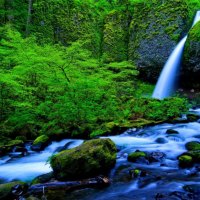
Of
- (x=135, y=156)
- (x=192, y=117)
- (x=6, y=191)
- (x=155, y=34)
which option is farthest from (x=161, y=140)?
(x=155, y=34)

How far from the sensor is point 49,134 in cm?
841

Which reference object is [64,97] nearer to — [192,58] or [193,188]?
[193,188]

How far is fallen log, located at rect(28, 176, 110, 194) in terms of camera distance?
4.71 m

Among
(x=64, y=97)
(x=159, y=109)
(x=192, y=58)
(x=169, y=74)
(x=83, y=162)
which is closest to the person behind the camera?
(x=83, y=162)

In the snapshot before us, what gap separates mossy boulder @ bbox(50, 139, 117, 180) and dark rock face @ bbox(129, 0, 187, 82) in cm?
1105

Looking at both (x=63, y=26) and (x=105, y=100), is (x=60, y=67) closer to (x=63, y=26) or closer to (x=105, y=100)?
(x=105, y=100)

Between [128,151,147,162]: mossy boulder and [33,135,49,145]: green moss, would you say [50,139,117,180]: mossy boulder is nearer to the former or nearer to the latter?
[128,151,147,162]: mossy boulder

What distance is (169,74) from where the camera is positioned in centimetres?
1469

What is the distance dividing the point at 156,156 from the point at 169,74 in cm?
919

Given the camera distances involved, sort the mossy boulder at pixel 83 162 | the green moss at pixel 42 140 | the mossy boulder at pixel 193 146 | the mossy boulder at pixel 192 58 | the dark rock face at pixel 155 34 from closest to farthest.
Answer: the mossy boulder at pixel 83 162, the mossy boulder at pixel 193 146, the green moss at pixel 42 140, the mossy boulder at pixel 192 58, the dark rock face at pixel 155 34

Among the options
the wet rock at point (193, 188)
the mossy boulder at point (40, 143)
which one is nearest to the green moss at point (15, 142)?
the mossy boulder at point (40, 143)

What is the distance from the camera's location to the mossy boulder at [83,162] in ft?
16.4

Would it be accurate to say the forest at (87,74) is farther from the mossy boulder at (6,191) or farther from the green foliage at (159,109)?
the mossy boulder at (6,191)

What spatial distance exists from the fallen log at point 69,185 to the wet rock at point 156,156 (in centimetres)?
152
